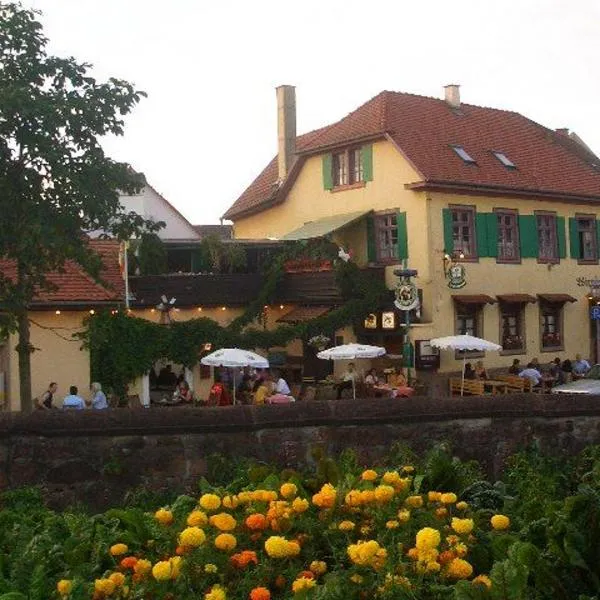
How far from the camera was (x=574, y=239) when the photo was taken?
33.3m

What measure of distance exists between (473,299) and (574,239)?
A: 5659 millimetres

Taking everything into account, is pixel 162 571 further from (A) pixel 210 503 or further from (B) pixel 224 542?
(A) pixel 210 503

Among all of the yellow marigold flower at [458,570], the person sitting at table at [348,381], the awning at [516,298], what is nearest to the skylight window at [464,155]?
the awning at [516,298]

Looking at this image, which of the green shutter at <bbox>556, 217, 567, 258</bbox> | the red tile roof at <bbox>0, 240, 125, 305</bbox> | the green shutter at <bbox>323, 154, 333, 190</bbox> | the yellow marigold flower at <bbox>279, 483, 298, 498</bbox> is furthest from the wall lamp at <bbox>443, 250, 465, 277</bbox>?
the yellow marigold flower at <bbox>279, 483, 298, 498</bbox>

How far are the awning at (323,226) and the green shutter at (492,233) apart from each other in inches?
130

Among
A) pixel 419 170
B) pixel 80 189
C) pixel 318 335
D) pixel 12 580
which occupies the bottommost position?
pixel 12 580

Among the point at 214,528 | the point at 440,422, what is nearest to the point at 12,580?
the point at 214,528

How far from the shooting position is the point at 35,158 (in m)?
15.8

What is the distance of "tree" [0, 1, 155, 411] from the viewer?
1539 centimetres

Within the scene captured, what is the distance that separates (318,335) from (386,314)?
1793 millimetres

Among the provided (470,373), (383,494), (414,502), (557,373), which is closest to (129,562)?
(383,494)

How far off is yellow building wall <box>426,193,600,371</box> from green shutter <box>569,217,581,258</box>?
176 millimetres

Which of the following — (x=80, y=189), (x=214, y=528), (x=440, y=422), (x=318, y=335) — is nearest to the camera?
(x=214, y=528)

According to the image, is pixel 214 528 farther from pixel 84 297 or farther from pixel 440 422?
pixel 84 297
